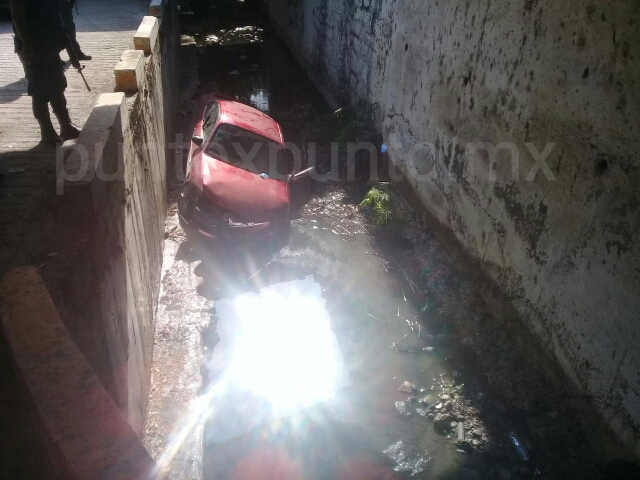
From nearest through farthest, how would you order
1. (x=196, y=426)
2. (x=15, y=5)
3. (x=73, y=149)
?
1. (x=73, y=149)
2. (x=15, y=5)
3. (x=196, y=426)

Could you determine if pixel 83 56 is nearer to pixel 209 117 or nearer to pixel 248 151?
pixel 209 117

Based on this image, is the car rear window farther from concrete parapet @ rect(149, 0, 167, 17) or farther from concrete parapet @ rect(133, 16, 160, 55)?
concrete parapet @ rect(149, 0, 167, 17)

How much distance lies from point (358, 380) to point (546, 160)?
9.61 ft

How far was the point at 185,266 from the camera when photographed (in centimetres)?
642

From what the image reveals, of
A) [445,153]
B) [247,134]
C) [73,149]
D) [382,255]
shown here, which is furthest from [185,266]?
[445,153]

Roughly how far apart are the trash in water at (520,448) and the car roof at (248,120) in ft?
17.0

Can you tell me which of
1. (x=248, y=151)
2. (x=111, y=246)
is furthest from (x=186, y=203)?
(x=111, y=246)

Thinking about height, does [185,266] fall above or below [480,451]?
above

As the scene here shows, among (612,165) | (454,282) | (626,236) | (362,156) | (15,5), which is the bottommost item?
(454,282)

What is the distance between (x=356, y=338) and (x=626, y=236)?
3038 millimetres

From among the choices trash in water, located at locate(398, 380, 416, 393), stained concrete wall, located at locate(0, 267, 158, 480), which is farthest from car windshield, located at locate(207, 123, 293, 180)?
stained concrete wall, located at locate(0, 267, 158, 480)

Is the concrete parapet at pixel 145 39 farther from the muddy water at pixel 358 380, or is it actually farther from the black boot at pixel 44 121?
the black boot at pixel 44 121

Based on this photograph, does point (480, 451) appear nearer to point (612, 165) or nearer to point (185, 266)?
point (612, 165)

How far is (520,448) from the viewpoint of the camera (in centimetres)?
433
